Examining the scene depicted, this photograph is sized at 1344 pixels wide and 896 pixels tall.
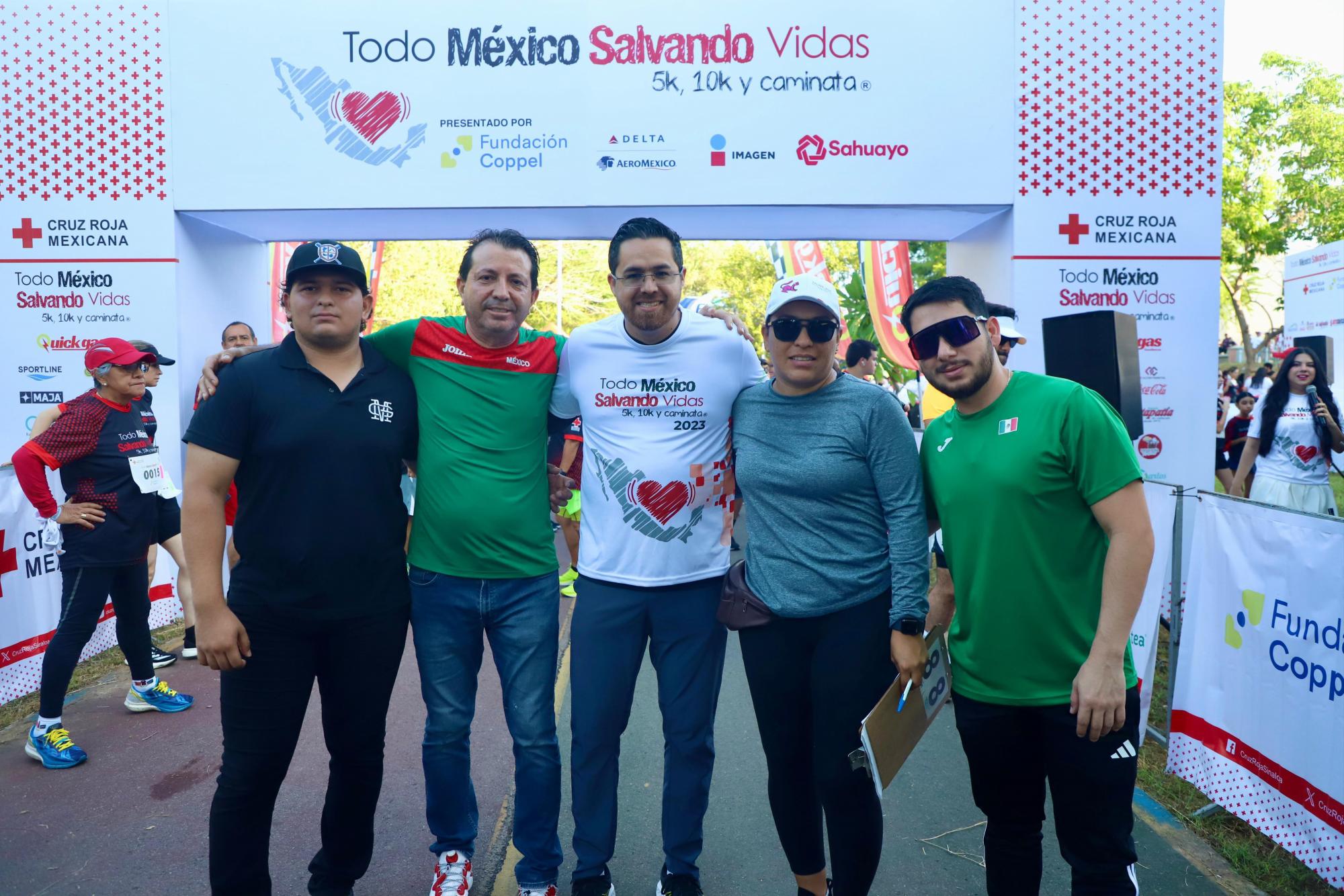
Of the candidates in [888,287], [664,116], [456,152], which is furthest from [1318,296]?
[456,152]

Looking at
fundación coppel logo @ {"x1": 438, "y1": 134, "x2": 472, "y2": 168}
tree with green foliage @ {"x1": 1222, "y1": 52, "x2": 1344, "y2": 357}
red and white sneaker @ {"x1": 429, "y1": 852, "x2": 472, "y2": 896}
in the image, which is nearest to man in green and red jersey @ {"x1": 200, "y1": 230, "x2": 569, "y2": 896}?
red and white sneaker @ {"x1": 429, "y1": 852, "x2": 472, "y2": 896}

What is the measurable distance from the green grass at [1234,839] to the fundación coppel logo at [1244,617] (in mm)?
626

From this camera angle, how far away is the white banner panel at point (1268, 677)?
137 inches

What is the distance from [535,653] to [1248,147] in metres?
29.0

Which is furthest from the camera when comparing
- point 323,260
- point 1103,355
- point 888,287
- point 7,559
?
point 888,287

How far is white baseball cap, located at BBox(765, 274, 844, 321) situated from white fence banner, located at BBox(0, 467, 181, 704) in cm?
503

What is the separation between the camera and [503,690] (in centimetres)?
327

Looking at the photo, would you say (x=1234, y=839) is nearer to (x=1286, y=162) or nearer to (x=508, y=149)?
(x=508, y=149)

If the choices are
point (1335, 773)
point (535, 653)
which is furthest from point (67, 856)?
point (1335, 773)

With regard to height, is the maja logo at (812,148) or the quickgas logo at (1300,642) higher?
the maja logo at (812,148)

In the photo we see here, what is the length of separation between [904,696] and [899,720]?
0.22 ft

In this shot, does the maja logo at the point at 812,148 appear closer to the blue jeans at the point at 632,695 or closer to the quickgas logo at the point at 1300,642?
the quickgas logo at the point at 1300,642

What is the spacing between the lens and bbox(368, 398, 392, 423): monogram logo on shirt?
119 inches

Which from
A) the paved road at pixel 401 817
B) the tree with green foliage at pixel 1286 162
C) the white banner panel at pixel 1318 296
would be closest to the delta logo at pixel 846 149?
the paved road at pixel 401 817
